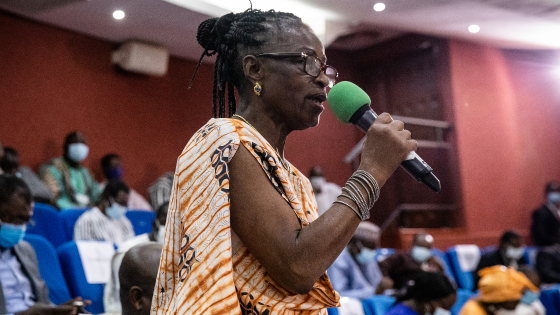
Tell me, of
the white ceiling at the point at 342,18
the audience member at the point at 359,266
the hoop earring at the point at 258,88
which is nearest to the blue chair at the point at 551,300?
the audience member at the point at 359,266

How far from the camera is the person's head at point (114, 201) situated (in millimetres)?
4660

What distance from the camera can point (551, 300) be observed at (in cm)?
514

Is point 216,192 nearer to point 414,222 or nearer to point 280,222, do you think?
point 280,222

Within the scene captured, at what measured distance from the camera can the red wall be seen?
225 inches

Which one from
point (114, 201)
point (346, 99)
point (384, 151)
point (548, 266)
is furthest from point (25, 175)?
point (548, 266)

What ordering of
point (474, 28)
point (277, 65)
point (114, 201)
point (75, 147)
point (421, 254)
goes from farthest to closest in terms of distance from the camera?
point (474, 28) → point (75, 147) → point (421, 254) → point (114, 201) → point (277, 65)

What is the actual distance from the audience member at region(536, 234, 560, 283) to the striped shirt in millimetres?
4705

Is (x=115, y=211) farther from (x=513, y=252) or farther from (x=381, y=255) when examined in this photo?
(x=513, y=252)

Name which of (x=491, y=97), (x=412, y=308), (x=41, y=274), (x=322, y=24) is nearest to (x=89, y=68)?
(x=322, y=24)

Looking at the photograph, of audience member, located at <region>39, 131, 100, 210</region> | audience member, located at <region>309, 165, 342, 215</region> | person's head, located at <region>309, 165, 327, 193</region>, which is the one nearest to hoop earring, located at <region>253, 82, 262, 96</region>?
audience member, located at <region>39, 131, 100, 210</region>

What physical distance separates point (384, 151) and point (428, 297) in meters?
2.49

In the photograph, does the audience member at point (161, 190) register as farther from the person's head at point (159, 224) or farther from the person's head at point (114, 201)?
the person's head at point (159, 224)

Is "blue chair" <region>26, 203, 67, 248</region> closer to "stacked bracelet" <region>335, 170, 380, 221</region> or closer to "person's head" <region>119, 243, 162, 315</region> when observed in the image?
"person's head" <region>119, 243, 162, 315</region>

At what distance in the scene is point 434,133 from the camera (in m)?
7.91
